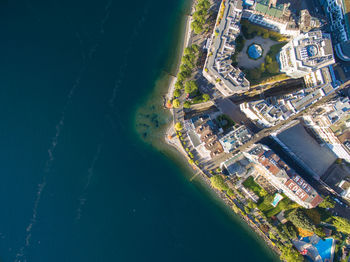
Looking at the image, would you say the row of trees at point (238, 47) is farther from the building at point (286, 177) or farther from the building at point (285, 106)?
the building at point (286, 177)

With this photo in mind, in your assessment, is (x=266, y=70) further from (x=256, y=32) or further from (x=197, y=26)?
(x=197, y=26)

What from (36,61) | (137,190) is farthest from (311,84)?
(36,61)

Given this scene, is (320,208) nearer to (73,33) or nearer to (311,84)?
(311,84)

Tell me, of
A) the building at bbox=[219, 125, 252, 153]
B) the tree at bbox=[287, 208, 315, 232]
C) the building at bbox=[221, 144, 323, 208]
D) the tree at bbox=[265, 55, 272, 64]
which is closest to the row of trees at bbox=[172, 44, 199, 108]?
the building at bbox=[219, 125, 252, 153]

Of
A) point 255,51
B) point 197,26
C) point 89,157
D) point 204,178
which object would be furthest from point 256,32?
point 89,157

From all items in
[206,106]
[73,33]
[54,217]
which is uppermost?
[73,33]

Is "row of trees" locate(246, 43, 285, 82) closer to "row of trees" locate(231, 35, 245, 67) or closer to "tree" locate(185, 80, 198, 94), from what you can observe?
"row of trees" locate(231, 35, 245, 67)
